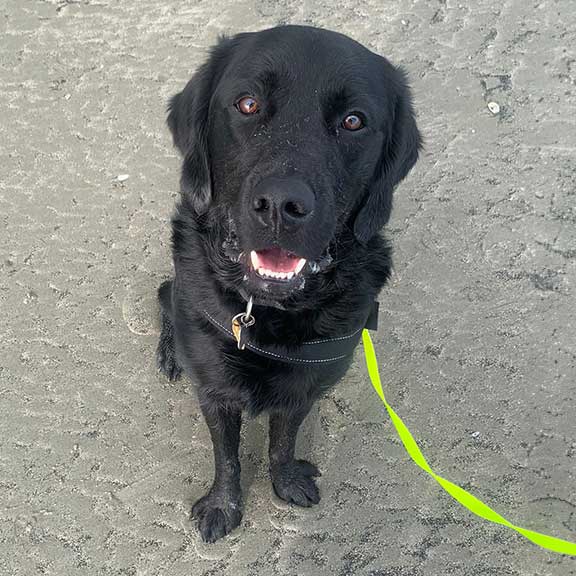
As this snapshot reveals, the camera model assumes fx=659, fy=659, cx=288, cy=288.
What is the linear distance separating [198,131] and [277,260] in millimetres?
550

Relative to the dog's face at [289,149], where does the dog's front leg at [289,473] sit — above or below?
below

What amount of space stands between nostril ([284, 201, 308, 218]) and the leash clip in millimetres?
464

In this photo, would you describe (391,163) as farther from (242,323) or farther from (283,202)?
(242,323)

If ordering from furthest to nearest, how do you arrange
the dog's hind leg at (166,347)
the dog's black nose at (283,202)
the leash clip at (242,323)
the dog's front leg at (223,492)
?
the dog's hind leg at (166,347) → the dog's front leg at (223,492) → the leash clip at (242,323) → the dog's black nose at (283,202)

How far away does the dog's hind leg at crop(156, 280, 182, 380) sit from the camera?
10.5ft

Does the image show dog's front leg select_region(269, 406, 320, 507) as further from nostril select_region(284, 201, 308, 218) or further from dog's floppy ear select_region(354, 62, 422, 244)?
nostril select_region(284, 201, 308, 218)

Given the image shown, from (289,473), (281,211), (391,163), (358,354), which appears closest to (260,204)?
(281,211)

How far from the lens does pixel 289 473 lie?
2947 millimetres

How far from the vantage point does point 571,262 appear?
372 cm

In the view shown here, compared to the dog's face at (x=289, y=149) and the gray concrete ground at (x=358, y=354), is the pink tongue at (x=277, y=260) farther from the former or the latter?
the gray concrete ground at (x=358, y=354)

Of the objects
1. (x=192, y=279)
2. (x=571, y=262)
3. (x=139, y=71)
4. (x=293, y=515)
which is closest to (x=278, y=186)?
Answer: (x=192, y=279)

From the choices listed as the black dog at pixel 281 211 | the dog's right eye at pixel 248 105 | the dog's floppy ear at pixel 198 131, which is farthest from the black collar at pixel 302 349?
the dog's right eye at pixel 248 105

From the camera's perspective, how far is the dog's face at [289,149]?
1.99m

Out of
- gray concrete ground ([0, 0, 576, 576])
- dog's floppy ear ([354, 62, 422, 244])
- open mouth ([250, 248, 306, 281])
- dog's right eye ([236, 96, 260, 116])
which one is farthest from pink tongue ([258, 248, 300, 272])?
gray concrete ground ([0, 0, 576, 576])
